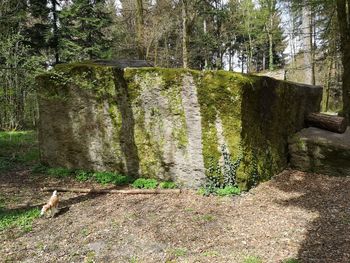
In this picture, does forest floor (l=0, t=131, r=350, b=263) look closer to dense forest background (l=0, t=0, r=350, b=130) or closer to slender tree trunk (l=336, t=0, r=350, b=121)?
dense forest background (l=0, t=0, r=350, b=130)

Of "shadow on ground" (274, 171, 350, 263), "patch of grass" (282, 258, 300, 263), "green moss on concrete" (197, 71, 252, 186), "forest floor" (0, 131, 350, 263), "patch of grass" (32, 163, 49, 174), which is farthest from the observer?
"patch of grass" (32, 163, 49, 174)

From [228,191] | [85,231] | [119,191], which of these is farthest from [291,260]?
[119,191]

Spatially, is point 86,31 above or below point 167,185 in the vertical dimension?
above

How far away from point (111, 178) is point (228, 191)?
2.90 m

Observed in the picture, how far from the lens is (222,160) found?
7.25m

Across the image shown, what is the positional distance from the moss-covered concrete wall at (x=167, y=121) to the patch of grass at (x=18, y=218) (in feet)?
7.84

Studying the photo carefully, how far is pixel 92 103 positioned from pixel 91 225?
3.47m

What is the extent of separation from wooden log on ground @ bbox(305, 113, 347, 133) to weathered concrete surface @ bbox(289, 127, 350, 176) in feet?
0.88

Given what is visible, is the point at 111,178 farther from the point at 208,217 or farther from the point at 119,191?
the point at 208,217

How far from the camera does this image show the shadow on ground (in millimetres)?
4602

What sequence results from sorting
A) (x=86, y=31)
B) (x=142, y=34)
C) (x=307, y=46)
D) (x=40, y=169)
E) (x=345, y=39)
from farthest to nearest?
(x=307, y=46), (x=86, y=31), (x=142, y=34), (x=345, y=39), (x=40, y=169)

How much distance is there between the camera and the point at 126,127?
8.19m

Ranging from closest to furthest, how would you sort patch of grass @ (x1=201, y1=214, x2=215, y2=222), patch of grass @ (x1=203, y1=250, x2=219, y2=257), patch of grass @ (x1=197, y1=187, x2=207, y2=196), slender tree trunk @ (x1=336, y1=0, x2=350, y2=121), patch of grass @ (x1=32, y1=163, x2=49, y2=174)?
patch of grass @ (x1=203, y1=250, x2=219, y2=257)
patch of grass @ (x1=201, y1=214, x2=215, y2=222)
patch of grass @ (x1=197, y1=187, x2=207, y2=196)
patch of grass @ (x1=32, y1=163, x2=49, y2=174)
slender tree trunk @ (x1=336, y1=0, x2=350, y2=121)

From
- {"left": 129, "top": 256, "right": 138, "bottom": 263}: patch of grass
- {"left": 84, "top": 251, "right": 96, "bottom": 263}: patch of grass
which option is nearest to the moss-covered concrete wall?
{"left": 129, "top": 256, "right": 138, "bottom": 263}: patch of grass
